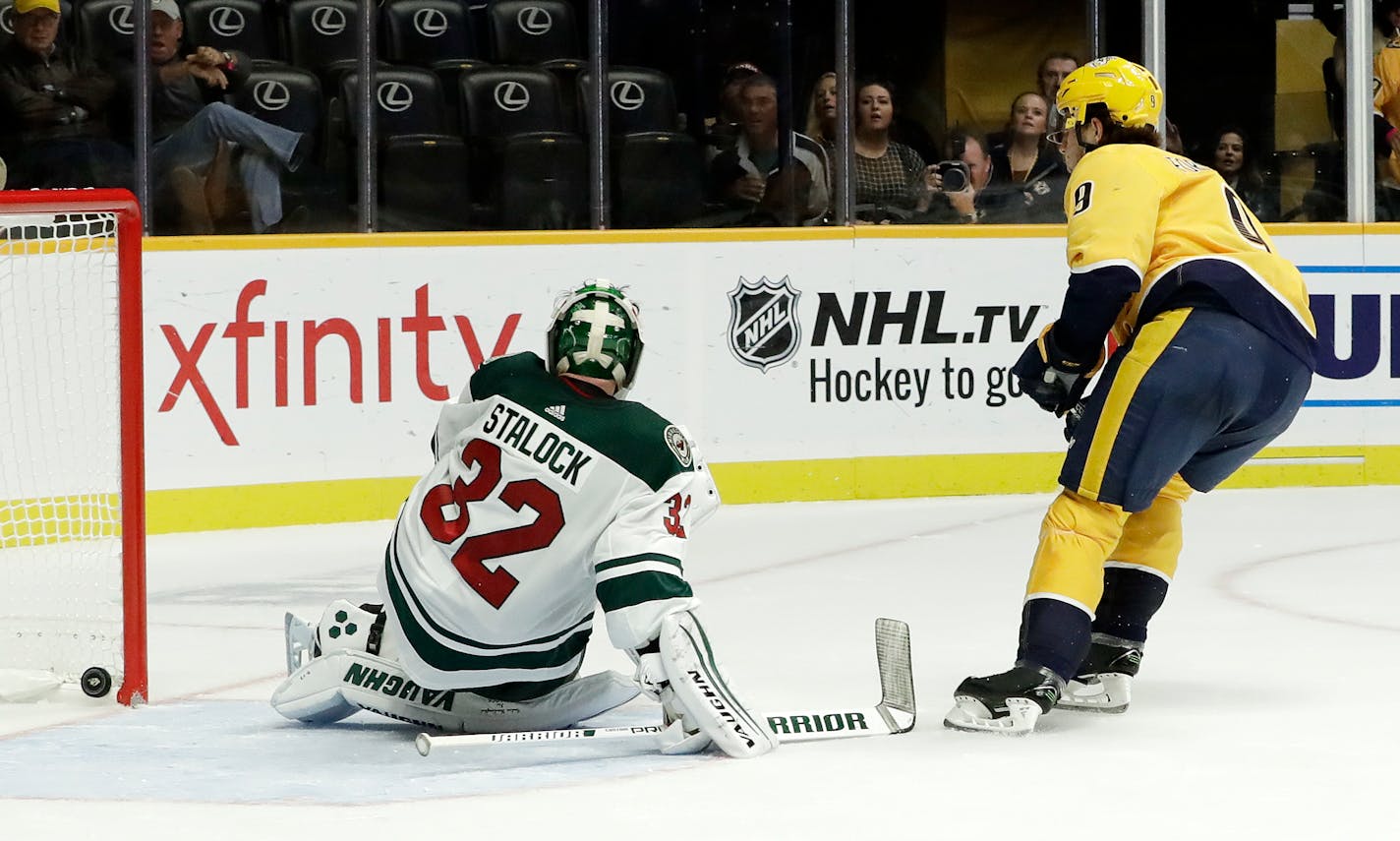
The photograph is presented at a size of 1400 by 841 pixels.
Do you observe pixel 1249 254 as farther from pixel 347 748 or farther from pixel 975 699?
pixel 347 748

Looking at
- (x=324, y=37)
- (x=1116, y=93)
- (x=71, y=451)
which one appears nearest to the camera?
(x=1116, y=93)

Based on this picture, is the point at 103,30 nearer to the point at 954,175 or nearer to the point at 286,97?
the point at 286,97

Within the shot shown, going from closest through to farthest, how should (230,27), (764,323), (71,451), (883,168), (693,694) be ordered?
(693,694), (71,451), (230,27), (764,323), (883,168)

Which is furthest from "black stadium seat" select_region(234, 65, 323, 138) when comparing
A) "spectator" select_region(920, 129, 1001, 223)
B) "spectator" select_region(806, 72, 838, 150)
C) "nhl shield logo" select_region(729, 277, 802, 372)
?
"spectator" select_region(920, 129, 1001, 223)

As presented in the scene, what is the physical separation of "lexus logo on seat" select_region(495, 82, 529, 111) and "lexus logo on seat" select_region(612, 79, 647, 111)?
1.04ft

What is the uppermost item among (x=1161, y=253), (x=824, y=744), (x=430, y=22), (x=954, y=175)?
(x=430, y=22)

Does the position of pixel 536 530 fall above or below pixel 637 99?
below

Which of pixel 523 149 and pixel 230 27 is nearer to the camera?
pixel 230 27

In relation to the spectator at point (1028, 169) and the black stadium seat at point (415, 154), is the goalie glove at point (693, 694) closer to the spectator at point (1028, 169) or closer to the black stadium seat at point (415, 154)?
the black stadium seat at point (415, 154)

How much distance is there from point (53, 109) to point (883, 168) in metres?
2.86

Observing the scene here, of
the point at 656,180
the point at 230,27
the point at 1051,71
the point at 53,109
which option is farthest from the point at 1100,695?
the point at 1051,71

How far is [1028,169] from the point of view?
791 cm

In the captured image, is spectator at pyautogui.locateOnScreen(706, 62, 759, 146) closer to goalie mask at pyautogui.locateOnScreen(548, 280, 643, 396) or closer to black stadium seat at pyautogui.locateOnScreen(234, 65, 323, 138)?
black stadium seat at pyautogui.locateOnScreen(234, 65, 323, 138)

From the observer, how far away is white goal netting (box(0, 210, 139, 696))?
4988 mm
